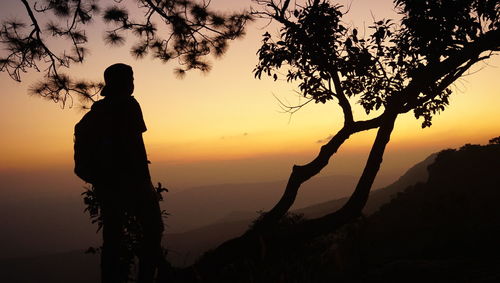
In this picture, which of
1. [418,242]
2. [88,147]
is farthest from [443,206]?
[88,147]

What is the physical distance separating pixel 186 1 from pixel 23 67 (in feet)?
11.8

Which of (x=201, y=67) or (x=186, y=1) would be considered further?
(x=201, y=67)

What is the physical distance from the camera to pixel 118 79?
3.86 m

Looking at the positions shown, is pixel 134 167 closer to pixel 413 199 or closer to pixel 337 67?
pixel 337 67

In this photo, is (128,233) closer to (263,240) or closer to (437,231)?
(263,240)

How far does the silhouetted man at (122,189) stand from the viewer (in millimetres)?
3594

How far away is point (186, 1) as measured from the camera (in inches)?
285

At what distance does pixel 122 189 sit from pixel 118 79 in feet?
3.78

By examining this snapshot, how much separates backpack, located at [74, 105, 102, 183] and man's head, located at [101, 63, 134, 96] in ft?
1.01

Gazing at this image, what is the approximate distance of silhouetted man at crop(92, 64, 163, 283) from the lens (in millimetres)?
3594

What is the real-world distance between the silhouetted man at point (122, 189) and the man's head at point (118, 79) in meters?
0.16

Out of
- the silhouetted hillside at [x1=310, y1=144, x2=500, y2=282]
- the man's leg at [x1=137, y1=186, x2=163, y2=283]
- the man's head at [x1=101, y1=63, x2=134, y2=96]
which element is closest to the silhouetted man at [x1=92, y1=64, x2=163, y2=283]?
the man's leg at [x1=137, y1=186, x2=163, y2=283]

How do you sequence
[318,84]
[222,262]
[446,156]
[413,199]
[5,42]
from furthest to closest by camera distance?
[446,156]
[413,199]
[318,84]
[5,42]
[222,262]

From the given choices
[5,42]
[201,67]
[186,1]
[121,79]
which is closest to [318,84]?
[201,67]
